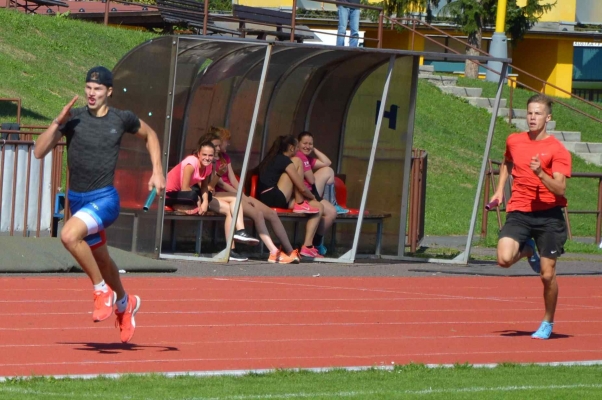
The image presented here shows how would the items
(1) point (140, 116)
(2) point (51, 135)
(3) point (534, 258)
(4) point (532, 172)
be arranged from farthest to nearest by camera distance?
(1) point (140, 116)
(3) point (534, 258)
(4) point (532, 172)
(2) point (51, 135)

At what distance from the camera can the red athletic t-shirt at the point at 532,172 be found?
8.80m

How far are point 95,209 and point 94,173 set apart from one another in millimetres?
239

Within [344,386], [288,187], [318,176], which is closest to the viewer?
[344,386]

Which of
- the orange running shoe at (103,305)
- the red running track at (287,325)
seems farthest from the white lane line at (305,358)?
the orange running shoe at (103,305)

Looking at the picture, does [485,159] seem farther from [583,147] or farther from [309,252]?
[583,147]

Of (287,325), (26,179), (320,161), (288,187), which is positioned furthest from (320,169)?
(287,325)

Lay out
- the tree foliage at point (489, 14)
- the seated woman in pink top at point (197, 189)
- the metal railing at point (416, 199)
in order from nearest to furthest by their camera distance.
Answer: the seated woman in pink top at point (197, 189) < the metal railing at point (416, 199) < the tree foliage at point (489, 14)

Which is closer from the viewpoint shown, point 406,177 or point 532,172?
point 532,172

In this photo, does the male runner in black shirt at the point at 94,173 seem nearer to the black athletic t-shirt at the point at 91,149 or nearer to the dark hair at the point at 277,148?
the black athletic t-shirt at the point at 91,149

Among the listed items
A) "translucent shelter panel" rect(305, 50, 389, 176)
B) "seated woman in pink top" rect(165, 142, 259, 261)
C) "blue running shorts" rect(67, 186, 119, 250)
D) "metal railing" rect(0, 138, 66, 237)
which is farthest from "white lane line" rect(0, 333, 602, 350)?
"translucent shelter panel" rect(305, 50, 389, 176)

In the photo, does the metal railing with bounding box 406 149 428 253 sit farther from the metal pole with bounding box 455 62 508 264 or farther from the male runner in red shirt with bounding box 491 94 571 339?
the male runner in red shirt with bounding box 491 94 571 339

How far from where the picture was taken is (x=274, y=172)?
1435 centimetres

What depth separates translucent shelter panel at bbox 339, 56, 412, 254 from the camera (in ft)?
49.2

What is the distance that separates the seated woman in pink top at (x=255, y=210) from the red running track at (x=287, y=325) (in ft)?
4.82
